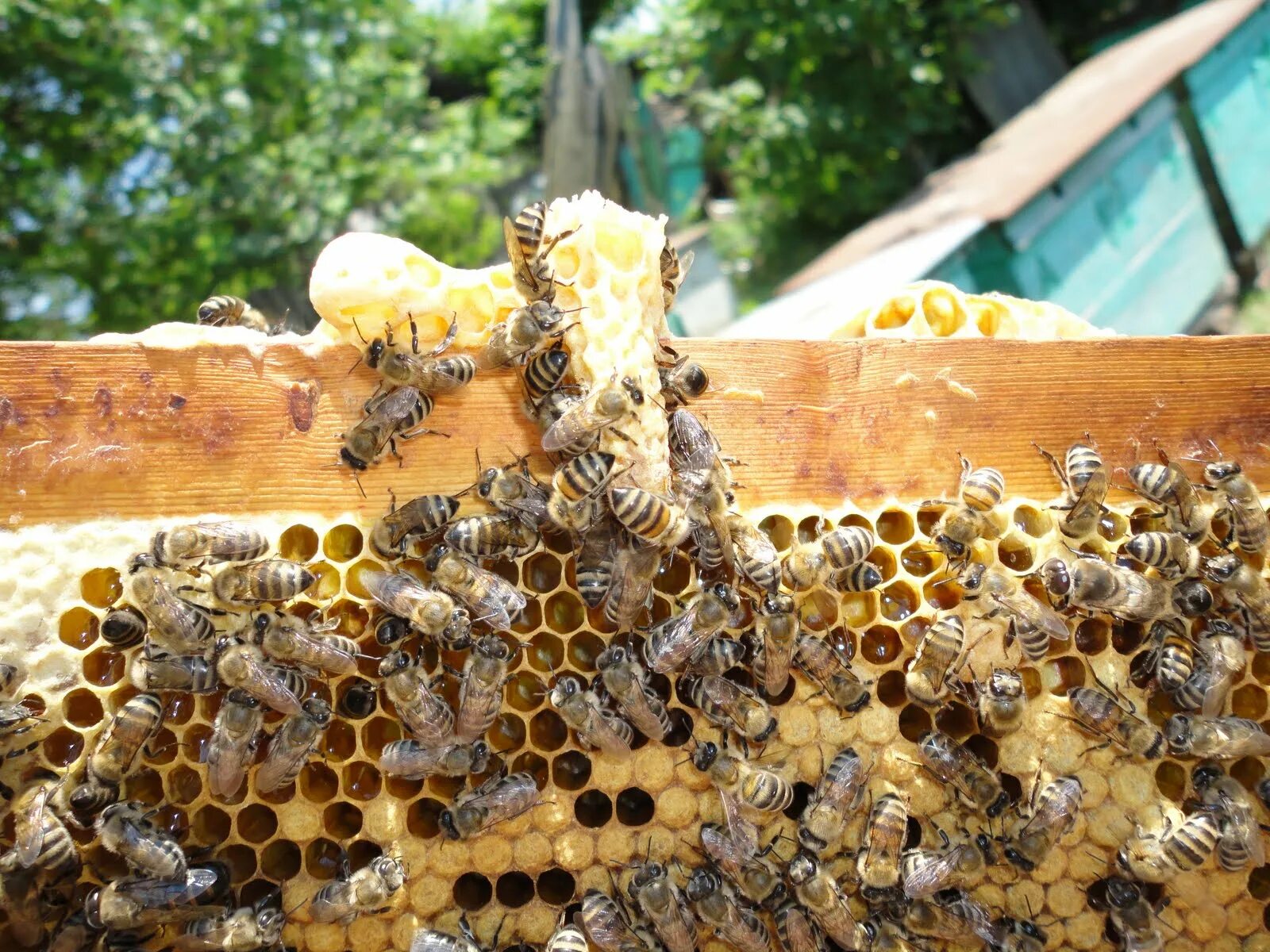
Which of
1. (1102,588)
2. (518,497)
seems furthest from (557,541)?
(1102,588)

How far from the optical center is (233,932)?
8.03 feet

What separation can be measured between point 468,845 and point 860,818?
44.6 inches

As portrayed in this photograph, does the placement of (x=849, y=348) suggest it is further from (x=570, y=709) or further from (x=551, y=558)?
(x=570, y=709)

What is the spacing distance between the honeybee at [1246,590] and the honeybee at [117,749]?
3037 millimetres

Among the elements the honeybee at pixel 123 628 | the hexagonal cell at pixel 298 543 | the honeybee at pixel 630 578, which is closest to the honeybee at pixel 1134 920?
the honeybee at pixel 630 578

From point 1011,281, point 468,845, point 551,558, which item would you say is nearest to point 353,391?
point 551,558

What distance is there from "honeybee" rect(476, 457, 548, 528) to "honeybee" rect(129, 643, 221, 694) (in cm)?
85

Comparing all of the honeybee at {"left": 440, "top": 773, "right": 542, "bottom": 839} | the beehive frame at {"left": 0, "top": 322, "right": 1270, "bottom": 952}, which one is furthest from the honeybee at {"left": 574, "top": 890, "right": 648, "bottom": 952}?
the honeybee at {"left": 440, "top": 773, "right": 542, "bottom": 839}

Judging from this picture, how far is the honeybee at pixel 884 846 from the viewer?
2635mm

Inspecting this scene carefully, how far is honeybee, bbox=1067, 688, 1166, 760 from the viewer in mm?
2746

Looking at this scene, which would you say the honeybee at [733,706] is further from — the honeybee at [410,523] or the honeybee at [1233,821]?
the honeybee at [1233,821]

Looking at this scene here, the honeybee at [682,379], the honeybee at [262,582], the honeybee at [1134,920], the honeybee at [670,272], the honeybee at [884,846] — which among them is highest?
the honeybee at [670,272]

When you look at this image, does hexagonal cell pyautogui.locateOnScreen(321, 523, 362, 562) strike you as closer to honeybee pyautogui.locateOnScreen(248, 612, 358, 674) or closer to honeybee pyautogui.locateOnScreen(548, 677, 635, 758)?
honeybee pyautogui.locateOnScreen(248, 612, 358, 674)

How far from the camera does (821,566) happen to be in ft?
8.75
